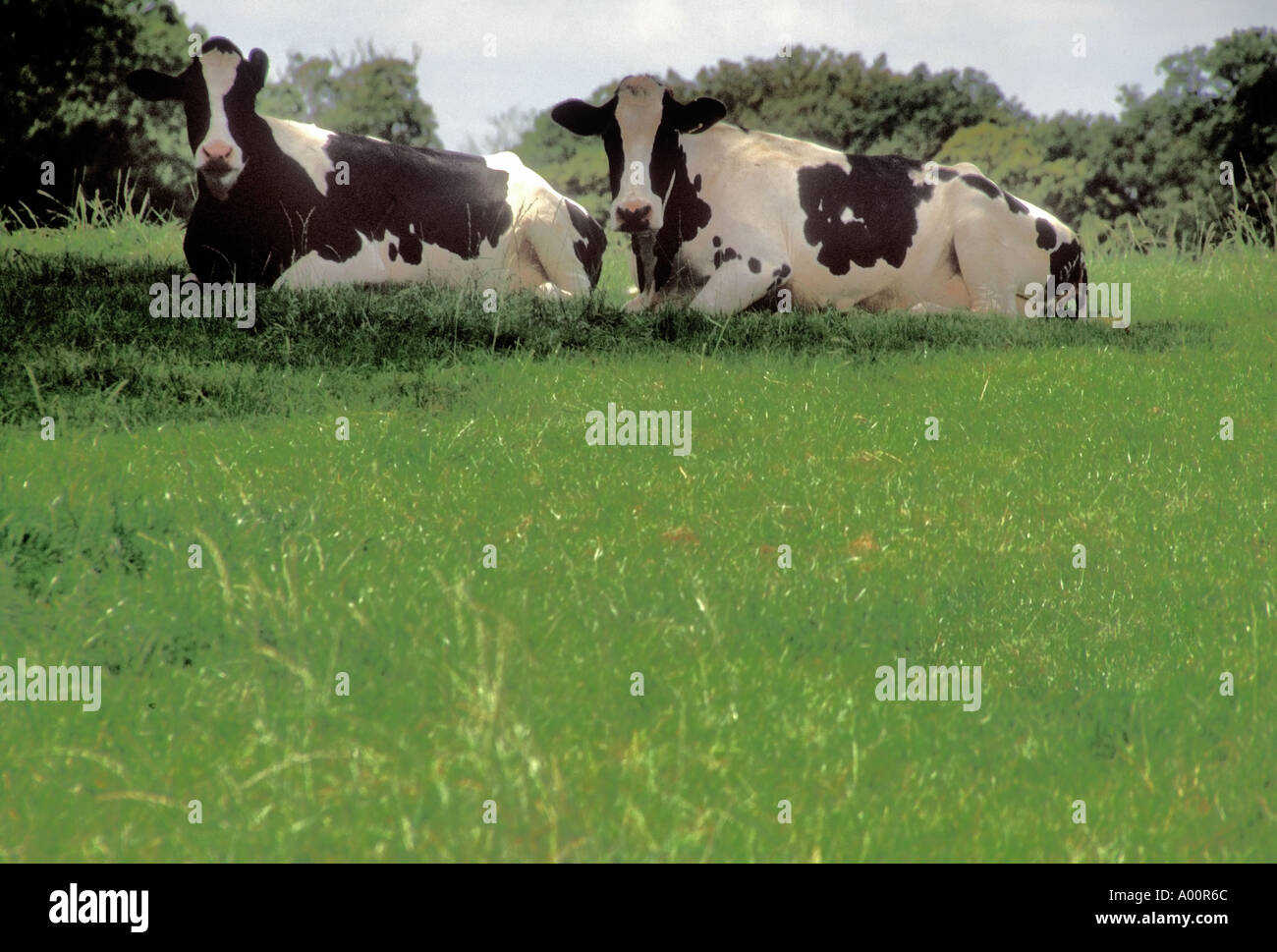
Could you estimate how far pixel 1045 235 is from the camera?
1384cm

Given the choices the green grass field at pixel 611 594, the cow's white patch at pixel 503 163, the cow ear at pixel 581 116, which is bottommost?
the green grass field at pixel 611 594

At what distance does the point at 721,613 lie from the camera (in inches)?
217

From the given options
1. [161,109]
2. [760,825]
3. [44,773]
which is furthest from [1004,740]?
[161,109]

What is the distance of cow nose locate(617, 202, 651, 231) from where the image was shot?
11.8 metres

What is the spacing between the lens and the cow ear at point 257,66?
1223 cm

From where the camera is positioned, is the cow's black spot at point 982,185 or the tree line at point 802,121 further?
the tree line at point 802,121

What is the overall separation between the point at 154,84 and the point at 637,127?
4.21 meters

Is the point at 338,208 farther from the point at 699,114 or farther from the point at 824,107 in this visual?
the point at 824,107

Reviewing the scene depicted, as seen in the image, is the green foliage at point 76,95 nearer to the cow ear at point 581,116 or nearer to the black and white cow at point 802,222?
the cow ear at point 581,116

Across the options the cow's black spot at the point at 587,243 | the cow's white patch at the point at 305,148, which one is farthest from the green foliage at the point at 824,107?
the cow's white patch at the point at 305,148

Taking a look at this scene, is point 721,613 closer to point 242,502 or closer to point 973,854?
point 973,854

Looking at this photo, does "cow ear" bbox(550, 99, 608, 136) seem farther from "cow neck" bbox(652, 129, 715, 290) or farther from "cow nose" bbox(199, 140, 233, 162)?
"cow nose" bbox(199, 140, 233, 162)

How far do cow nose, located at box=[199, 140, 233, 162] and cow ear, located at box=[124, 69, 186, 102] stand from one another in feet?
2.03

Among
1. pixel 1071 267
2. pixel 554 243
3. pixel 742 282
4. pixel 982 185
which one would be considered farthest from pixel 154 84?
pixel 1071 267
